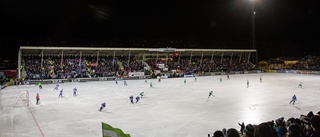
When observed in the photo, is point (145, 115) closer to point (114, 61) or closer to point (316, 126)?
point (316, 126)

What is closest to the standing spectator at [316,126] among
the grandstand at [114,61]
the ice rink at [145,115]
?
the ice rink at [145,115]

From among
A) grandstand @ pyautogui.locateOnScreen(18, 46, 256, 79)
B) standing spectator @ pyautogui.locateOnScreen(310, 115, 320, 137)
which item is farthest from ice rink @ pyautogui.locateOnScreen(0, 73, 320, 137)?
grandstand @ pyautogui.locateOnScreen(18, 46, 256, 79)

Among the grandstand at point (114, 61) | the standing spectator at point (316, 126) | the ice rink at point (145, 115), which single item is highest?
the grandstand at point (114, 61)

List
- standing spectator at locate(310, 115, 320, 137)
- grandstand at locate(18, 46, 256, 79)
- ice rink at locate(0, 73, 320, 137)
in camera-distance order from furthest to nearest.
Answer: grandstand at locate(18, 46, 256, 79) < ice rink at locate(0, 73, 320, 137) < standing spectator at locate(310, 115, 320, 137)

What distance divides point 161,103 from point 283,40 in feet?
285

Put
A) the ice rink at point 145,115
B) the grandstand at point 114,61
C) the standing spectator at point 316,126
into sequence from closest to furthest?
the standing spectator at point 316,126 < the ice rink at point 145,115 < the grandstand at point 114,61

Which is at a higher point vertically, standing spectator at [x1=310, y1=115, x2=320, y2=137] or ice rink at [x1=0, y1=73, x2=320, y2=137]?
standing spectator at [x1=310, y1=115, x2=320, y2=137]

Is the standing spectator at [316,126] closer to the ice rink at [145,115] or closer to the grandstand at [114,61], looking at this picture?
the ice rink at [145,115]

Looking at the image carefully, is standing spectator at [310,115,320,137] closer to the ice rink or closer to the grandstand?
the ice rink

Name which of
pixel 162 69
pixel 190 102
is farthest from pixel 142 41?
pixel 190 102

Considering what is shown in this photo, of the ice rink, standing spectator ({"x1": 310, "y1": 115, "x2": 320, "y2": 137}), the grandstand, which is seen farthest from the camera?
the grandstand

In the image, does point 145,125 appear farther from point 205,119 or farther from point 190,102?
point 190,102

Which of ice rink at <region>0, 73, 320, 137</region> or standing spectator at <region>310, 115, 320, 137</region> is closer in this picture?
standing spectator at <region>310, 115, 320, 137</region>

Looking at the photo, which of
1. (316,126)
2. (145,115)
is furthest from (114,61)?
(316,126)
